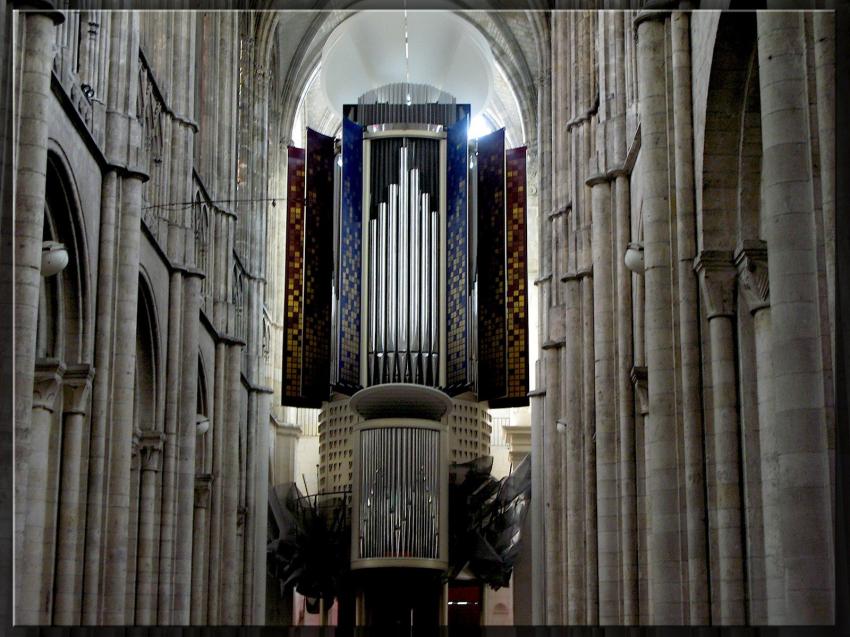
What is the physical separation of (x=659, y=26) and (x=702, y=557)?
665 cm

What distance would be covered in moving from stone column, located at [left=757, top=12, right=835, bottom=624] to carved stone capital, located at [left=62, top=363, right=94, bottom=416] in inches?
411

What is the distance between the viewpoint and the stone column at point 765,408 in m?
13.1

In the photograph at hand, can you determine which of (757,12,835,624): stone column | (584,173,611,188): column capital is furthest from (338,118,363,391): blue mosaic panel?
(757,12,835,624): stone column

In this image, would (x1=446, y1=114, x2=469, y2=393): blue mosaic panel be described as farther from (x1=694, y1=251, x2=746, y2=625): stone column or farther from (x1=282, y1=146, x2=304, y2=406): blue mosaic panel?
(x1=694, y1=251, x2=746, y2=625): stone column

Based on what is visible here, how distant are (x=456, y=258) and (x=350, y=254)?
2.92 meters

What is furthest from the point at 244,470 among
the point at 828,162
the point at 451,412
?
the point at 828,162

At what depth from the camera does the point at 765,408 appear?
507 inches

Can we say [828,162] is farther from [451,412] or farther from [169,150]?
[451,412]

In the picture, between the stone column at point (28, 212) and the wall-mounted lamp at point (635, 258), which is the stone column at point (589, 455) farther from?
the stone column at point (28, 212)

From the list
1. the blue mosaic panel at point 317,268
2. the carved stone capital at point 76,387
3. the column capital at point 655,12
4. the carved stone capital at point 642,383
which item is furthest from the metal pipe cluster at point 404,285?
the column capital at point 655,12

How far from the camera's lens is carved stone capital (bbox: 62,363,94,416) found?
1956cm

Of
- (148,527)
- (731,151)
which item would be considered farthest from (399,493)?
(731,151)

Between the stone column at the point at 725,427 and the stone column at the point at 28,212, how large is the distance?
7.43 metres

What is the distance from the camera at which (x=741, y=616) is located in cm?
1612
